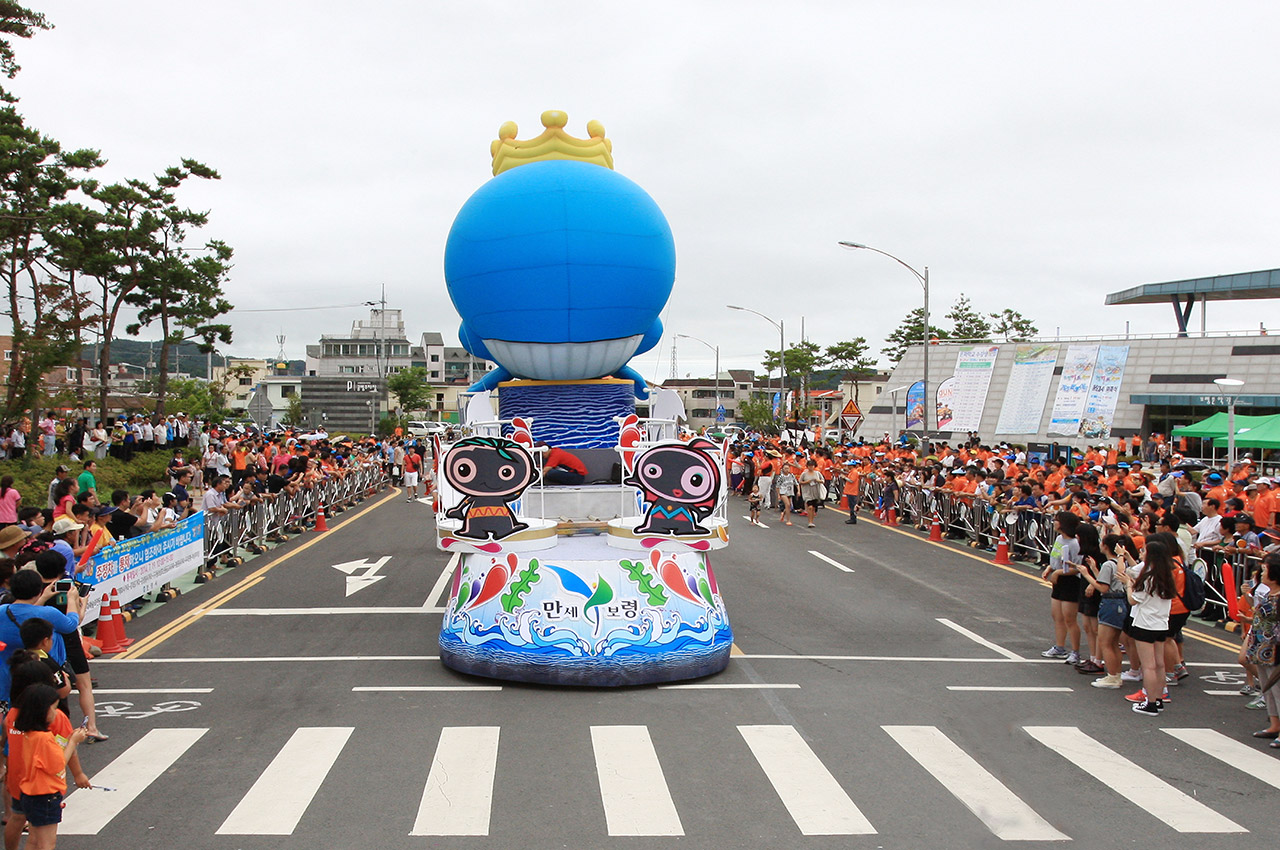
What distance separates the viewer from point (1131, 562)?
9.96 meters

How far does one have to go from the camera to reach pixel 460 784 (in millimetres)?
6910

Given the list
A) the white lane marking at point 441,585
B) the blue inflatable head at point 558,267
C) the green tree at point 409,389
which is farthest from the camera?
the green tree at point 409,389

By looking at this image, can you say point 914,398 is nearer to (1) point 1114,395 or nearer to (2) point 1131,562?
(1) point 1114,395

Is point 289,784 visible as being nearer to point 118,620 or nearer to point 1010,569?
point 118,620

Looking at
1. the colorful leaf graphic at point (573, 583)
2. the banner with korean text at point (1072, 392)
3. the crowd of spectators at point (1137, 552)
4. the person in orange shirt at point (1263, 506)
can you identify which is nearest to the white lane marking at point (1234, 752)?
the crowd of spectators at point (1137, 552)

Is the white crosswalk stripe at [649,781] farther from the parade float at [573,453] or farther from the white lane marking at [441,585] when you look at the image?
the white lane marking at [441,585]

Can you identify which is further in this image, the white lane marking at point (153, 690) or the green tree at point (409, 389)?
the green tree at point (409, 389)

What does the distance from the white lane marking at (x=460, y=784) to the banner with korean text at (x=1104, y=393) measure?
4729cm

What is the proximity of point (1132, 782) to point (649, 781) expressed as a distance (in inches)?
139

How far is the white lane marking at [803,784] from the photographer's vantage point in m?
6.29

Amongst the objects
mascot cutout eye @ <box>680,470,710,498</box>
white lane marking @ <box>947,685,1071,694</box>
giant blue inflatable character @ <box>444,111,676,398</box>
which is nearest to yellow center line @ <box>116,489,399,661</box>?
giant blue inflatable character @ <box>444,111,676,398</box>

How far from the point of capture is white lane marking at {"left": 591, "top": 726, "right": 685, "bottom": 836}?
6.25 m

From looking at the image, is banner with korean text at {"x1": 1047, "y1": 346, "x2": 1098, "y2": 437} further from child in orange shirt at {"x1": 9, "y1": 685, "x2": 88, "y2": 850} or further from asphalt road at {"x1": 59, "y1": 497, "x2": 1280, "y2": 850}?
child in orange shirt at {"x1": 9, "y1": 685, "x2": 88, "y2": 850}

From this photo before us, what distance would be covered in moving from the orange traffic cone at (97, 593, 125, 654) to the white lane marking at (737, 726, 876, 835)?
23.6ft
